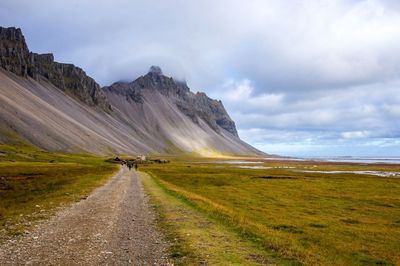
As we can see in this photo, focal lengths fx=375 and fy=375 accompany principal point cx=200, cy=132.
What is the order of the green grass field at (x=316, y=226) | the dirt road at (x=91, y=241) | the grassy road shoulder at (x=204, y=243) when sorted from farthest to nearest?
1. the green grass field at (x=316, y=226)
2. the grassy road shoulder at (x=204, y=243)
3. the dirt road at (x=91, y=241)

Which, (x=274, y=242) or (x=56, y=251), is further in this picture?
(x=274, y=242)

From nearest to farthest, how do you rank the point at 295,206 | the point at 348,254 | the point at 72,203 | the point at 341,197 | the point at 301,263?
the point at 301,263 < the point at 348,254 < the point at 72,203 < the point at 295,206 < the point at 341,197

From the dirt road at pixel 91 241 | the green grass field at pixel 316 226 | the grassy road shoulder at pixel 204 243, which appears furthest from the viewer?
the green grass field at pixel 316 226

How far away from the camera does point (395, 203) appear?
54219 millimetres

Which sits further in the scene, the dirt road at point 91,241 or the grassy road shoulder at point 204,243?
the grassy road shoulder at point 204,243

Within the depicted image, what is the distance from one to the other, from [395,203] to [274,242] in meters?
39.9

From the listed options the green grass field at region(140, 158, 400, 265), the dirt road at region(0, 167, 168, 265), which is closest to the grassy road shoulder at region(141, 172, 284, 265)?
the green grass field at region(140, 158, 400, 265)

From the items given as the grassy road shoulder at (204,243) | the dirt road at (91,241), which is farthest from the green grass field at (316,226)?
the dirt road at (91,241)

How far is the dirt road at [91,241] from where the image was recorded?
1694 centimetres

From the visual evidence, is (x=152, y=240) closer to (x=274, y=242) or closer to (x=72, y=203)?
(x=274, y=242)

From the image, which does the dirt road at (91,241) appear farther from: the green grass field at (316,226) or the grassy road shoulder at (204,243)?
the green grass field at (316,226)

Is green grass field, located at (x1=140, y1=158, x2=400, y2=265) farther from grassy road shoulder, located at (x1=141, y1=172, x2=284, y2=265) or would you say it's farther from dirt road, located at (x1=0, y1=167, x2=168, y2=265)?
dirt road, located at (x1=0, y1=167, x2=168, y2=265)

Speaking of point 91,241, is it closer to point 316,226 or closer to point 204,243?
point 204,243

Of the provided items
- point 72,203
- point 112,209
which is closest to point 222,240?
point 112,209
